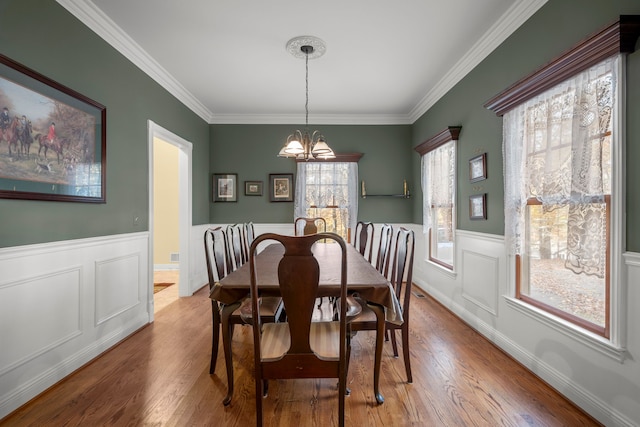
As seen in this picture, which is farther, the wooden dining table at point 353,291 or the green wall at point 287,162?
the green wall at point 287,162

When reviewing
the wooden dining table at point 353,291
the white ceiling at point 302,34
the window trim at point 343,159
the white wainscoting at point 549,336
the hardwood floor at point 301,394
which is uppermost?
the white ceiling at point 302,34

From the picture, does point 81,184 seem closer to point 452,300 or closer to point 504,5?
point 504,5

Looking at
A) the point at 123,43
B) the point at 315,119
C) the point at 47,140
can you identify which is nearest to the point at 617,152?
the point at 47,140

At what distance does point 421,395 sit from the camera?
6.70 ft

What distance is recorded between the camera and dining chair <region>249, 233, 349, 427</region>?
1.50 metres

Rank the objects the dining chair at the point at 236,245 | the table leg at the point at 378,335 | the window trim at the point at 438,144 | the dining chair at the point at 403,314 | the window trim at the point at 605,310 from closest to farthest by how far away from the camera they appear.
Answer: the window trim at the point at 605,310 → the table leg at the point at 378,335 → the dining chair at the point at 403,314 → the dining chair at the point at 236,245 → the window trim at the point at 438,144

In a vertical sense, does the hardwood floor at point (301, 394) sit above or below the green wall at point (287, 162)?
below

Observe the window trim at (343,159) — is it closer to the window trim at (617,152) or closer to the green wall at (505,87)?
the green wall at (505,87)

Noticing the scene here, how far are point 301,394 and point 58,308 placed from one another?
1814 mm

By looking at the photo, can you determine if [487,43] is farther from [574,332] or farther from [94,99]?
Result: [94,99]

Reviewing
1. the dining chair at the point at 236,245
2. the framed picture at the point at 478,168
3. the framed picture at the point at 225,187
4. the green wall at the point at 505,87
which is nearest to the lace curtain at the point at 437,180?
the green wall at the point at 505,87

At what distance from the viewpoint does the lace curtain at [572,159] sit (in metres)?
1.79

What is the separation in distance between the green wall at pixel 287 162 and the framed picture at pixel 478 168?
6.50 feet

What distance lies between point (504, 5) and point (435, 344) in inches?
112
